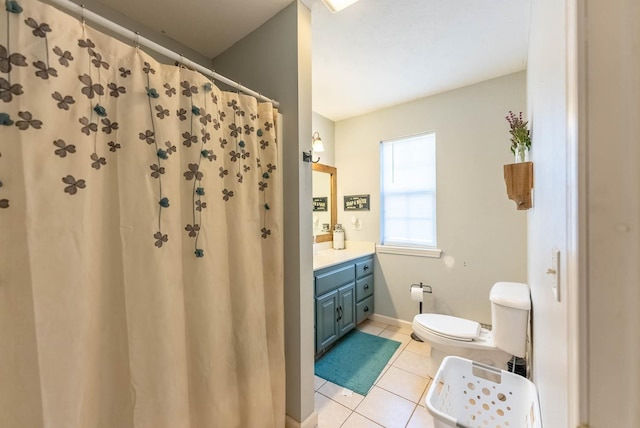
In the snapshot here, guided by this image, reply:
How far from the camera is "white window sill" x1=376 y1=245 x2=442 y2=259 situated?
2.54m

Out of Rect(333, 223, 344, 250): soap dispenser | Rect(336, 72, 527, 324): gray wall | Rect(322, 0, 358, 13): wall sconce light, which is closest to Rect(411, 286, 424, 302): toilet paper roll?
Rect(336, 72, 527, 324): gray wall

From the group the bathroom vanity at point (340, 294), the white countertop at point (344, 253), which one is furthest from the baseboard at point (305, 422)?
the white countertop at point (344, 253)

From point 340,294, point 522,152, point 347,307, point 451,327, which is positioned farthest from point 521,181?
point 347,307

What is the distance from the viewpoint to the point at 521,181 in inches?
51.8

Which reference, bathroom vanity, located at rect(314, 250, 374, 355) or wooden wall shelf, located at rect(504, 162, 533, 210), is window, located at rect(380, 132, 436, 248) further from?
wooden wall shelf, located at rect(504, 162, 533, 210)

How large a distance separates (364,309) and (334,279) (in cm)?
77

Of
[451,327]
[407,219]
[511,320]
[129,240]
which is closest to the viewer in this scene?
[129,240]

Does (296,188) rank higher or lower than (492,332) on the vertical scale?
higher

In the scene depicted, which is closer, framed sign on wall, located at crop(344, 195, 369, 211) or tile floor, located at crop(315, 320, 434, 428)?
tile floor, located at crop(315, 320, 434, 428)

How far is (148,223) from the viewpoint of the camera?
2.97 ft

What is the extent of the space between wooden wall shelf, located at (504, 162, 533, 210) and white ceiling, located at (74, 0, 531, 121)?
3.26 feet

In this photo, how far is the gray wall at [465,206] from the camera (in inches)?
86.4

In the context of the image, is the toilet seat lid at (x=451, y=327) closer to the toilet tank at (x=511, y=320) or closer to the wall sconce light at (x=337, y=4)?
the toilet tank at (x=511, y=320)

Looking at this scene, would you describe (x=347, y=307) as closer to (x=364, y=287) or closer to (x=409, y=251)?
(x=364, y=287)
